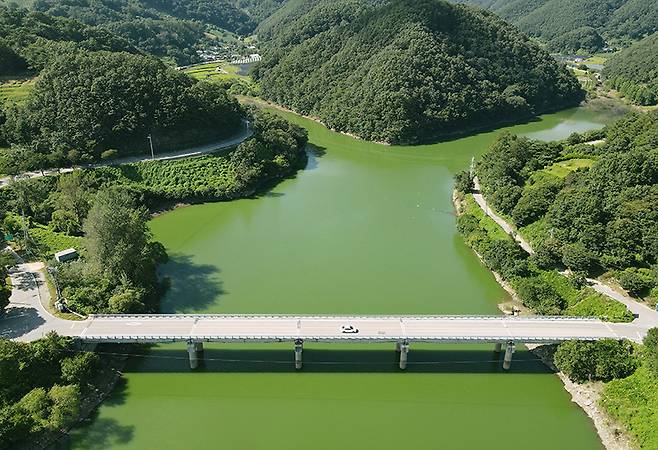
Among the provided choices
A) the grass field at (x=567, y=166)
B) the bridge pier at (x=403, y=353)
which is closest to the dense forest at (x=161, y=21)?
the grass field at (x=567, y=166)

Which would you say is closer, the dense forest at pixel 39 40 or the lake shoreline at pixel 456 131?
the dense forest at pixel 39 40

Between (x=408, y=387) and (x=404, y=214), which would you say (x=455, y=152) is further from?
(x=408, y=387)

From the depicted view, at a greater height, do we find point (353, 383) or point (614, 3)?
point (614, 3)

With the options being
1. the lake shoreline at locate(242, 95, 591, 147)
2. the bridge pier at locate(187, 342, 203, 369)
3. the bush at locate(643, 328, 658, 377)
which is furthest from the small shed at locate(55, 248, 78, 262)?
the lake shoreline at locate(242, 95, 591, 147)

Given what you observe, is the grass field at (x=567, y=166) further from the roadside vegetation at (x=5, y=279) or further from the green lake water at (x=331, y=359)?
the roadside vegetation at (x=5, y=279)

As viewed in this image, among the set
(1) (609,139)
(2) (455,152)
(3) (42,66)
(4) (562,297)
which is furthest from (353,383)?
(3) (42,66)

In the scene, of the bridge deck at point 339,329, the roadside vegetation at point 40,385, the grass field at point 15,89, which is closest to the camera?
the roadside vegetation at point 40,385

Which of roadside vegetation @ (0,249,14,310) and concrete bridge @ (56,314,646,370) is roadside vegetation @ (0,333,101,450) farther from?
roadside vegetation @ (0,249,14,310)
